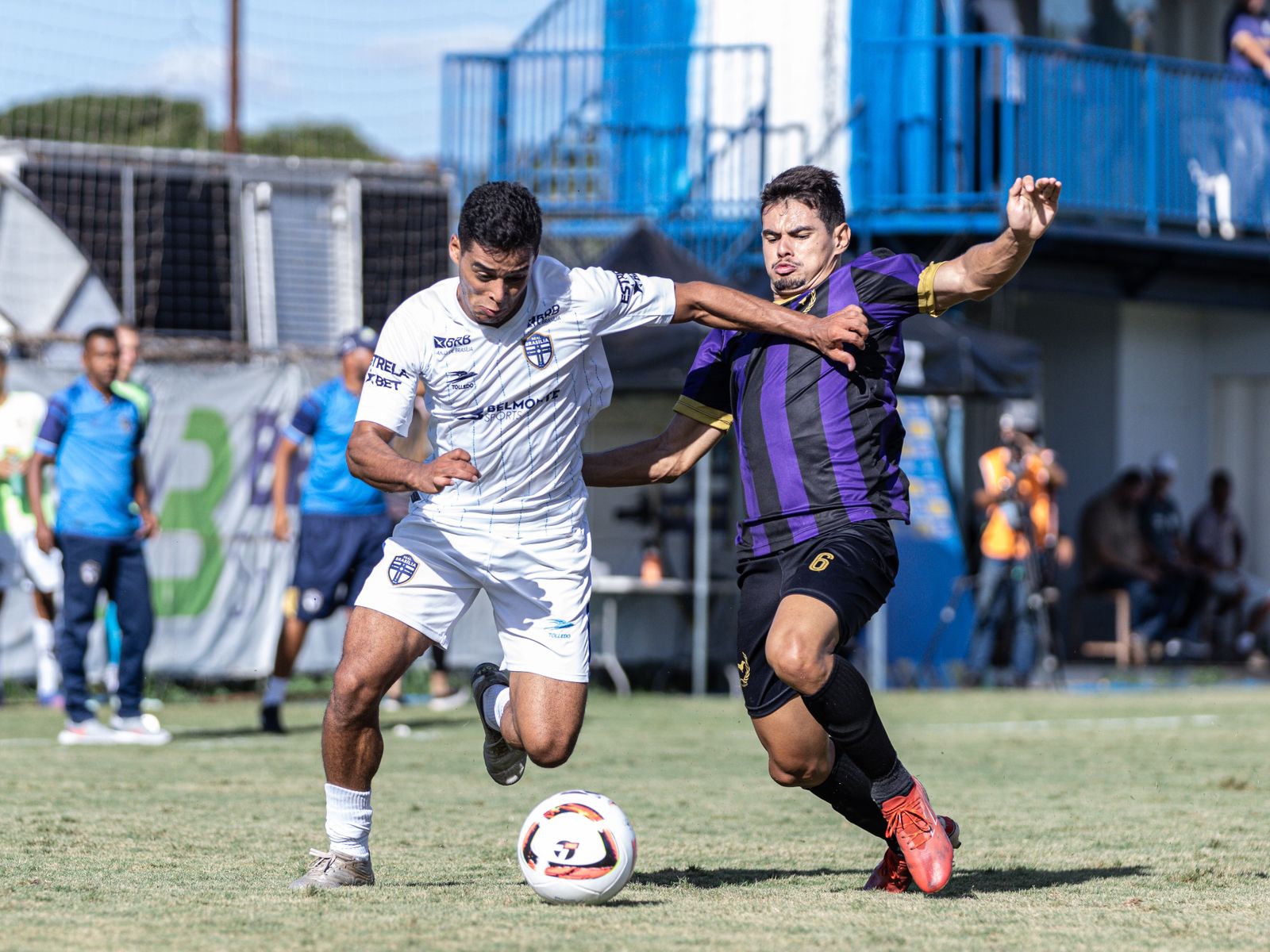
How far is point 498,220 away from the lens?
5.36m

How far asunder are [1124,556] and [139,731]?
35.5 feet

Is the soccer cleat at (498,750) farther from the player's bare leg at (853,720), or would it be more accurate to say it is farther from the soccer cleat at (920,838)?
the soccer cleat at (920,838)

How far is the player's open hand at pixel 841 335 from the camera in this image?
5.62 metres

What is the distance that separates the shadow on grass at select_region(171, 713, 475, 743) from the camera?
1138cm

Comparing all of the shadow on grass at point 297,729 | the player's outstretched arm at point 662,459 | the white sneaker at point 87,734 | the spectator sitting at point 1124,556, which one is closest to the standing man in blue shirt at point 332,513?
the shadow on grass at point 297,729

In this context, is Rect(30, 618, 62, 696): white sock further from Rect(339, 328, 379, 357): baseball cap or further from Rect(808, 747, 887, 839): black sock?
Rect(808, 747, 887, 839): black sock

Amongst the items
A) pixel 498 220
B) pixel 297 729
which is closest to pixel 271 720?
pixel 297 729

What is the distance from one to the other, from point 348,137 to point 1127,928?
1987 inches

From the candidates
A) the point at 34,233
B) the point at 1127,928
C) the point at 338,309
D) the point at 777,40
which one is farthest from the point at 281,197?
the point at 1127,928

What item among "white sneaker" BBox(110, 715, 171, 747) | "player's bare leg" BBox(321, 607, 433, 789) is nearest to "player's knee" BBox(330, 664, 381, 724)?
"player's bare leg" BBox(321, 607, 433, 789)

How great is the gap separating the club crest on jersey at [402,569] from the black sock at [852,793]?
140 cm

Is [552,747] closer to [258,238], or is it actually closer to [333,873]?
[333,873]

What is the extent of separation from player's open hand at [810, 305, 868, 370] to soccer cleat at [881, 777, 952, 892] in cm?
130

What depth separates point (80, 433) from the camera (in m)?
10.8
